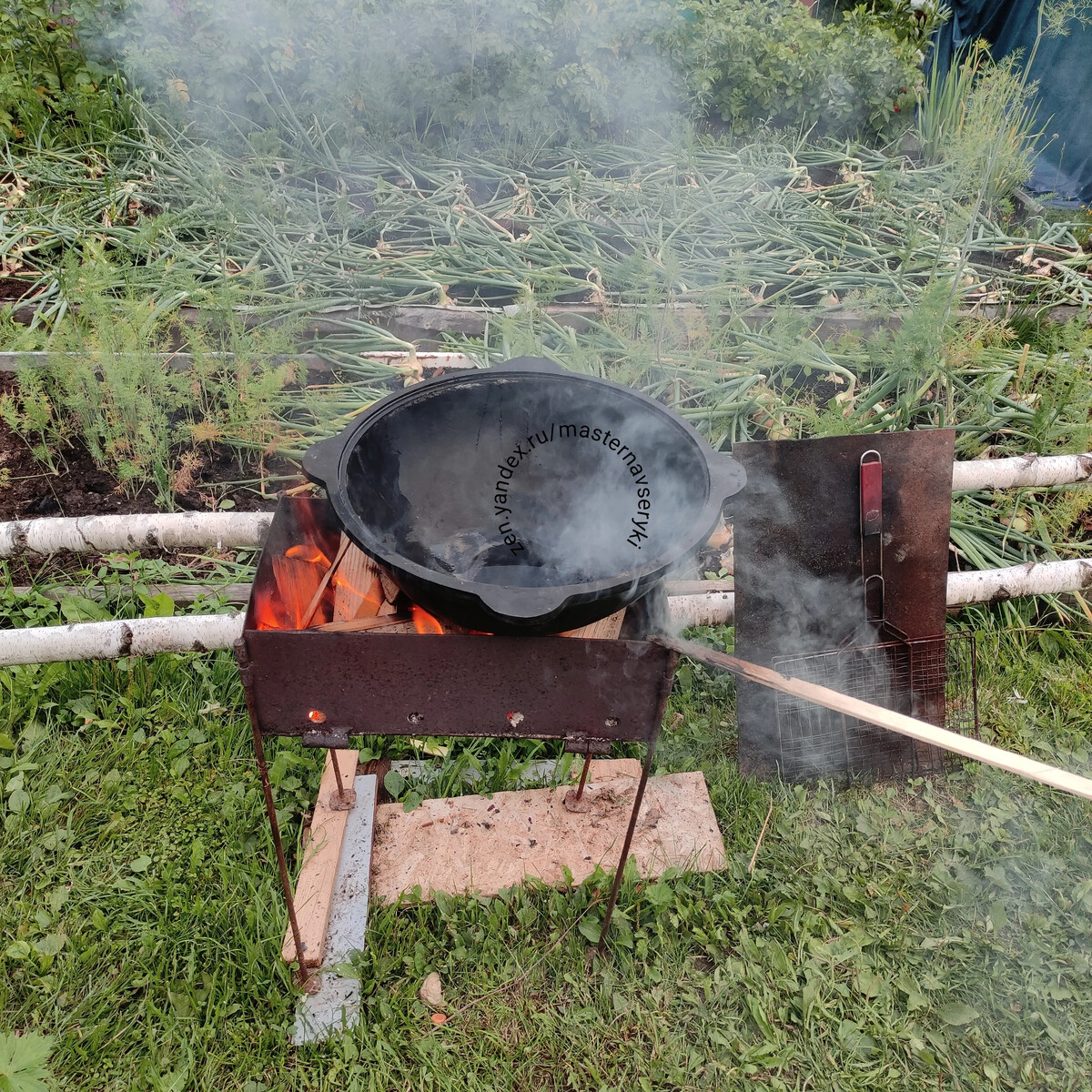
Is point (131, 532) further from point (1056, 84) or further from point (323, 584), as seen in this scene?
point (1056, 84)

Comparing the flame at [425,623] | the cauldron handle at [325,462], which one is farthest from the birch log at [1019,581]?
the cauldron handle at [325,462]

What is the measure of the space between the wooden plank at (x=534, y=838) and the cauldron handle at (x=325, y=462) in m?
1.30

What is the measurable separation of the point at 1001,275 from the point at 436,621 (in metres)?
4.49

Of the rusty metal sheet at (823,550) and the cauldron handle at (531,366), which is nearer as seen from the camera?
the cauldron handle at (531,366)

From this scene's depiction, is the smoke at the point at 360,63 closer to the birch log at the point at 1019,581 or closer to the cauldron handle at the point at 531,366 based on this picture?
the cauldron handle at the point at 531,366

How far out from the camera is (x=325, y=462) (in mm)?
1793

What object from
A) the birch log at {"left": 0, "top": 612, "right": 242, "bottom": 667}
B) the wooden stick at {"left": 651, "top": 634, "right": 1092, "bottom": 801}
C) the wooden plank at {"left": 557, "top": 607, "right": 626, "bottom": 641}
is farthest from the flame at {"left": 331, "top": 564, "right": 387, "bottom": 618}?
the wooden stick at {"left": 651, "top": 634, "right": 1092, "bottom": 801}

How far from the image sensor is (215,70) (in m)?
5.41

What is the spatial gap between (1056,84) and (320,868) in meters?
8.91

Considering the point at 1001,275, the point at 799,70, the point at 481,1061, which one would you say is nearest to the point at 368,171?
the point at 799,70

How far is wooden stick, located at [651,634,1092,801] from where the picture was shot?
173cm

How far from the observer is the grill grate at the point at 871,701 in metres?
2.77

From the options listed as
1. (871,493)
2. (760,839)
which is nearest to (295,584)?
(760,839)

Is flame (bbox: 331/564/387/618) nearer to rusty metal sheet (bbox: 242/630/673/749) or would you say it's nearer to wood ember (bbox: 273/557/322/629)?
wood ember (bbox: 273/557/322/629)
